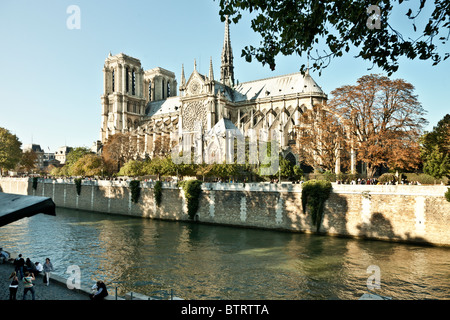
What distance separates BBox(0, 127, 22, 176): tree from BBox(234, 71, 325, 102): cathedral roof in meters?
44.4

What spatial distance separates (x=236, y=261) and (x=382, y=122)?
19545 mm

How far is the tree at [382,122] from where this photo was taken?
27719 mm

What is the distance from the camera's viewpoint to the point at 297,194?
26391mm

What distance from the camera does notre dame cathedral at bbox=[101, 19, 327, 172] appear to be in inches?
2280

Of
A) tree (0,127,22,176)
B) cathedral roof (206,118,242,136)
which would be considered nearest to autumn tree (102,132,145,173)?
cathedral roof (206,118,242,136)

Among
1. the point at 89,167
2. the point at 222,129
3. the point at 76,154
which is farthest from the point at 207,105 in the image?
the point at 76,154

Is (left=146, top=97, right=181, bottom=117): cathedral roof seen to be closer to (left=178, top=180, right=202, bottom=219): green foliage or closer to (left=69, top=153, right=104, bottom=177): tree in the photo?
(left=69, top=153, right=104, bottom=177): tree

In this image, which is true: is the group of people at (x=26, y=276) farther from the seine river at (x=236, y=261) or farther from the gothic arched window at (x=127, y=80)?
the gothic arched window at (x=127, y=80)

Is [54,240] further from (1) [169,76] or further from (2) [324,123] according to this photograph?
(1) [169,76]

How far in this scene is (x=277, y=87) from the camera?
216 feet

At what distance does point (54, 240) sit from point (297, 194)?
18.4m

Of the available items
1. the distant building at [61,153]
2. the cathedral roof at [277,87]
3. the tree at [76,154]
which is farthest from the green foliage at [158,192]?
the distant building at [61,153]
